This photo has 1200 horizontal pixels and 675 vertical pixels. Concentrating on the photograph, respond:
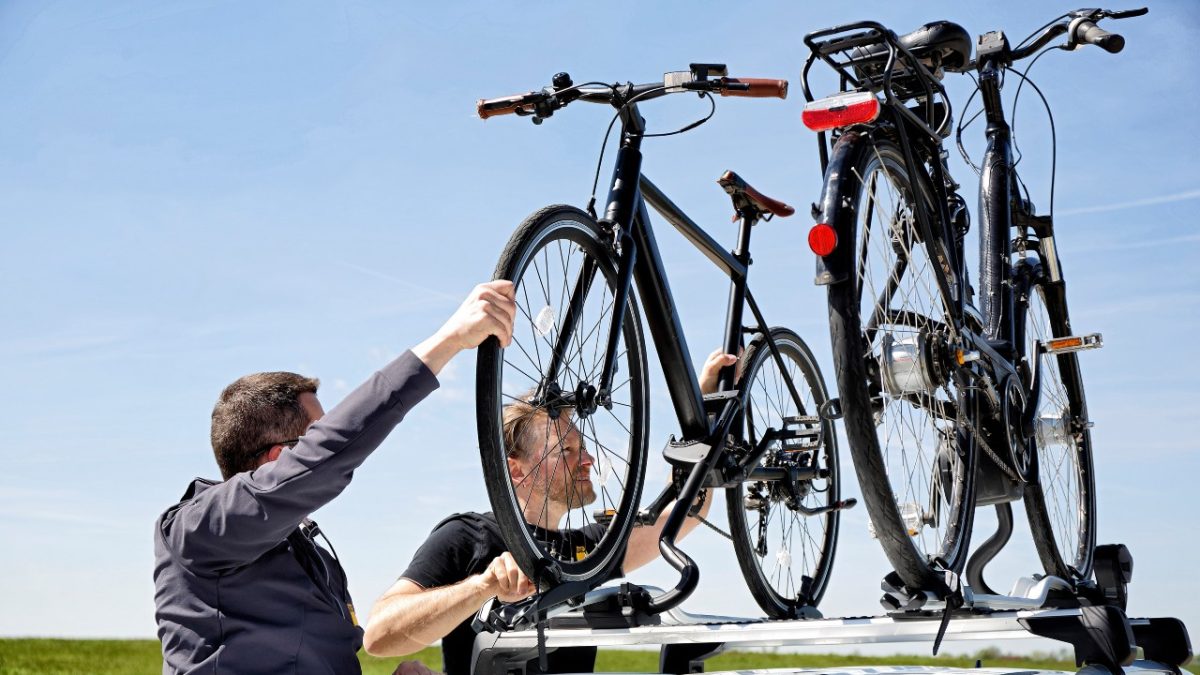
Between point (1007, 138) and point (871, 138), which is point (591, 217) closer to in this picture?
point (871, 138)

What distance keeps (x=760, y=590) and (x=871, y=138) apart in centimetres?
177

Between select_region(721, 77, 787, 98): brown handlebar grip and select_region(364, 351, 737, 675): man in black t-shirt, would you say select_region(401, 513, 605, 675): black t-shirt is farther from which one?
select_region(721, 77, 787, 98): brown handlebar grip

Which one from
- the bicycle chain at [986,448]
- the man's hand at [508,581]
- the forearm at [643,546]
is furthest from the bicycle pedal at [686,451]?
the man's hand at [508,581]

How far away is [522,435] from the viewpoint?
2.75 meters

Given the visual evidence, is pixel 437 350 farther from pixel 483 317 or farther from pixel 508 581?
pixel 508 581

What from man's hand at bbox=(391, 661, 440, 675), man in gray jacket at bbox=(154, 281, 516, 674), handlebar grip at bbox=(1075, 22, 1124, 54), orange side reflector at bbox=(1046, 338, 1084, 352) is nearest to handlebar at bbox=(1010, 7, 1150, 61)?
handlebar grip at bbox=(1075, 22, 1124, 54)

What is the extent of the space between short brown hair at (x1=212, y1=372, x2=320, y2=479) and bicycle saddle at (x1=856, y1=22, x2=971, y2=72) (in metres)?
1.95

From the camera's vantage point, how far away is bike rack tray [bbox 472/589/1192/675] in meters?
2.30

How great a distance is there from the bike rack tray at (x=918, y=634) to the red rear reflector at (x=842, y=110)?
1.08 meters

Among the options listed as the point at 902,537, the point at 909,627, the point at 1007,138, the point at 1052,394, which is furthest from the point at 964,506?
the point at 1007,138

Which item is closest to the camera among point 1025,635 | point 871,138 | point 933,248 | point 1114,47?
point 1025,635

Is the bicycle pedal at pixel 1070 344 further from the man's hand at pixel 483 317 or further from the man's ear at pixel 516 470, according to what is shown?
the man's hand at pixel 483 317

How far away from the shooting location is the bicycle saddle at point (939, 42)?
11.1ft

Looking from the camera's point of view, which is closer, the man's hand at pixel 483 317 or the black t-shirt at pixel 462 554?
the man's hand at pixel 483 317
